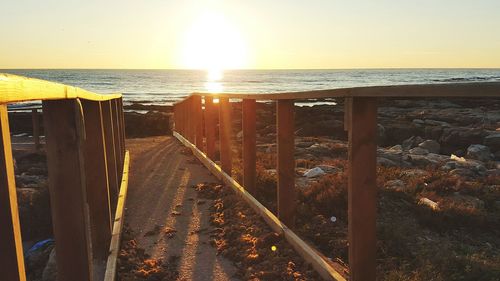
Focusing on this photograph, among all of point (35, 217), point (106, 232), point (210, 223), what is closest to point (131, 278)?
point (106, 232)

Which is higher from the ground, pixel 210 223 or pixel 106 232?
pixel 106 232

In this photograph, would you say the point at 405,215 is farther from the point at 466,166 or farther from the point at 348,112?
the point at 466,166

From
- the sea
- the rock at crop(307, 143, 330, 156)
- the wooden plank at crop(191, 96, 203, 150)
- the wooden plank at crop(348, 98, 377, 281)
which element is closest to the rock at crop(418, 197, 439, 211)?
the wooden plank at crop(348, 98, 377, 281)

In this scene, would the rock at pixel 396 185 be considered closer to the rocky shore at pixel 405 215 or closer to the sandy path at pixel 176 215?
the rocky shore at pixel 405 215

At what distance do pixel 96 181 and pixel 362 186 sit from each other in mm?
1991

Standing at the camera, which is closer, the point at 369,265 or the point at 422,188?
the point at 369,265

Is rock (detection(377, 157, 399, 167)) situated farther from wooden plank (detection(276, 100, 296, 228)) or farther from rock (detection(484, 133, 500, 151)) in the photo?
rock (detection(484, 133, 500, 151))

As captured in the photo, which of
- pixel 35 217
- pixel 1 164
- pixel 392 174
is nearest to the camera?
pixel 1 164

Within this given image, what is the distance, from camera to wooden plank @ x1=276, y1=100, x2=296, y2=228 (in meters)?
4.46

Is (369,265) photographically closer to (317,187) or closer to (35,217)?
(317,187)

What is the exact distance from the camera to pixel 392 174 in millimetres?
7633

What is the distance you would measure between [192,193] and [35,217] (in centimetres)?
228

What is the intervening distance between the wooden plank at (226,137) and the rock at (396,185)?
2.23m

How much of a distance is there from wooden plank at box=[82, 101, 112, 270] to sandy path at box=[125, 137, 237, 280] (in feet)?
1.75
